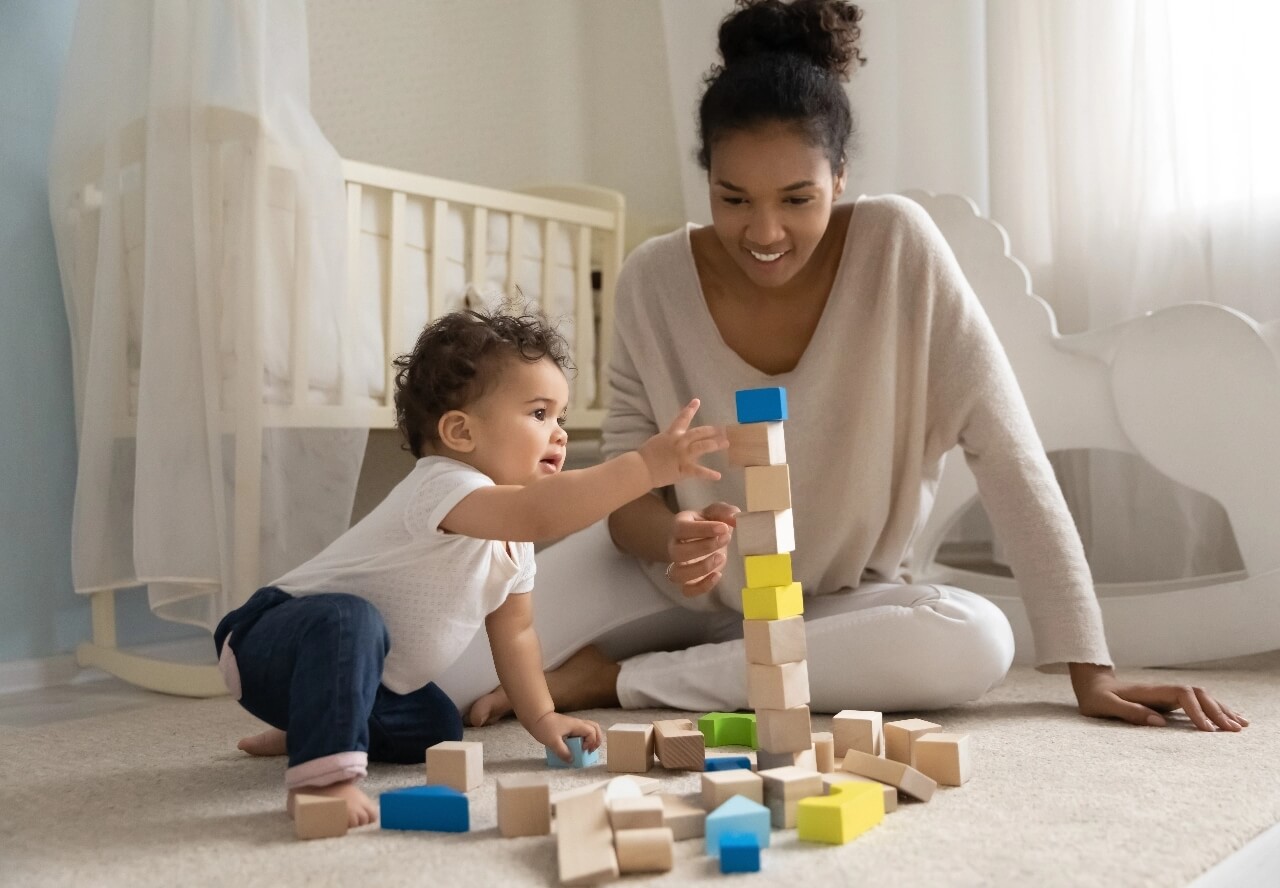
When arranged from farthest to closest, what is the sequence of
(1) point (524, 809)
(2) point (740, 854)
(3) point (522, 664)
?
(3) point (522, 664) < (1) point (524, 809) < (2) point (740, 854)

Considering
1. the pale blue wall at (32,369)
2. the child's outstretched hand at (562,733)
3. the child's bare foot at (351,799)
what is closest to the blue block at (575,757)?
the child's outstretched hand at (562,733)

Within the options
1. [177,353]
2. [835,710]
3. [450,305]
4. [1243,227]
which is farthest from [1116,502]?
[177,353]

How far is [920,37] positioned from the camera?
7.13 feet

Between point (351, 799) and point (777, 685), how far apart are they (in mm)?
371

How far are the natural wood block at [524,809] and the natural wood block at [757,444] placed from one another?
31 cm

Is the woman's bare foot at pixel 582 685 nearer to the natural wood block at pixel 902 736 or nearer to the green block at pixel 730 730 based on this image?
the green block at pixel 730 730

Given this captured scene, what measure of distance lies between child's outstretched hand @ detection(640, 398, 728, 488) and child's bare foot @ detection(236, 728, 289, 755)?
1.97ft

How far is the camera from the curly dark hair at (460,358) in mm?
1188

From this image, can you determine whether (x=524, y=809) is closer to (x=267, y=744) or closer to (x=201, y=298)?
(x=267, y=744)

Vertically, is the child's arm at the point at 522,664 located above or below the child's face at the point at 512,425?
below

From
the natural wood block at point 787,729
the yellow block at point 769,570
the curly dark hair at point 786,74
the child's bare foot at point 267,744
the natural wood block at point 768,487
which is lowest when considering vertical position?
the child's bare foot at point 267,744

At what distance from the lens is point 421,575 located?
3.88 feet

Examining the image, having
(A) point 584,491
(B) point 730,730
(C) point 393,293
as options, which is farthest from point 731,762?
(C) point 393,293

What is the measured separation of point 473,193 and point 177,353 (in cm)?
70
